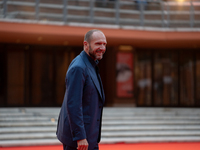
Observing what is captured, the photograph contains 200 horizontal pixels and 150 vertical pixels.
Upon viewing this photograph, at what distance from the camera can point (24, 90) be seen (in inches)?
571

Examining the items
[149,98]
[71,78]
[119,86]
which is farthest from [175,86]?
[71,78]

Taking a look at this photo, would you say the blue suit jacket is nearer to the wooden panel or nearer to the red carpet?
the red carpet

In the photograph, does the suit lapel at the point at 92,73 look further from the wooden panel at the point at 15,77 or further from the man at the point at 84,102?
the wooden panel at the point at 15,77

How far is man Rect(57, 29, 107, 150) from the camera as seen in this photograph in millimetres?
2488

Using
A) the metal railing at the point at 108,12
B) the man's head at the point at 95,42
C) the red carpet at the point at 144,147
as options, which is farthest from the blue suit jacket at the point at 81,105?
the metal railing at the point at 108,12

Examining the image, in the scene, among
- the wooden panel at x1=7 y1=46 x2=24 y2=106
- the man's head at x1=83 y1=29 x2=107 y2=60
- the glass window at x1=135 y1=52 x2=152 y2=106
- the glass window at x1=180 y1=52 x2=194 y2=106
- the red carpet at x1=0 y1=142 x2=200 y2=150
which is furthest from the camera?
the glass window at x1=180 y1=52 x2=194 y2=106

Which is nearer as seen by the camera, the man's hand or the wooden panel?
the man's hand

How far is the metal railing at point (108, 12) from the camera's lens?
12.0m

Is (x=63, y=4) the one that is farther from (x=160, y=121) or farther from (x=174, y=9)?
(x=160, y=121)

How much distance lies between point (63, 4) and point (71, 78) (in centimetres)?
1063

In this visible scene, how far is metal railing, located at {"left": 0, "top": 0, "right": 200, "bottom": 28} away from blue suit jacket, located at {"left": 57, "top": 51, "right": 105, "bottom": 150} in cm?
993

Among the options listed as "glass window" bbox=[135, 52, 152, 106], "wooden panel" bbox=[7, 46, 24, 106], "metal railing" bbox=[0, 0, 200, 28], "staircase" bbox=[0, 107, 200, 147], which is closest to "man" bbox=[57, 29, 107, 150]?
"staircase" bbox=[0, 107, 200, 147]

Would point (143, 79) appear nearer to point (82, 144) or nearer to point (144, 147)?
point (144, 147)

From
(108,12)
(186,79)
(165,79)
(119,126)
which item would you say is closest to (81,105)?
(119,126)
